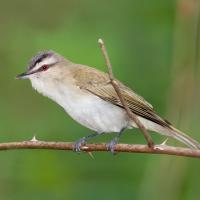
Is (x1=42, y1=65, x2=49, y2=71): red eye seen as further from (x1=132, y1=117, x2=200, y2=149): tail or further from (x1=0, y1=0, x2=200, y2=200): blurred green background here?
(x1=0, y1=0, x2=200, y2=200): blurred green background

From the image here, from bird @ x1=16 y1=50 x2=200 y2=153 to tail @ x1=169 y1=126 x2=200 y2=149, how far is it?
163 mm

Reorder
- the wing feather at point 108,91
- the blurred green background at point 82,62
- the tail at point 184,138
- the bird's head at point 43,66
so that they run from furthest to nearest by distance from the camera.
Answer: the blurred green background at point 82,62 < the bird's head at point 43,66 < the wing feather at point 108,91 < the tail at point 184,138

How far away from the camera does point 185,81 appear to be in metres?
5.62

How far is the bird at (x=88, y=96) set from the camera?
6.64 m

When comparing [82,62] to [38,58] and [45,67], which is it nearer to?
[45,67]

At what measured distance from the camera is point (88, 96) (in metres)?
6.79

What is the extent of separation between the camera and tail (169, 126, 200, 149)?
6.04 meters

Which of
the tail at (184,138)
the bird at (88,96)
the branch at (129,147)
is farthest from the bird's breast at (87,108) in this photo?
the branch at (129,147)

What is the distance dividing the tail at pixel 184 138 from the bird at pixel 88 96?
0.53 feet

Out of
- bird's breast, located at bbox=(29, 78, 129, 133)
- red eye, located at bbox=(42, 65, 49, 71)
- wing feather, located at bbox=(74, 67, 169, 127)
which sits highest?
red eye, located at bbox=(42, 65, 49, 71)

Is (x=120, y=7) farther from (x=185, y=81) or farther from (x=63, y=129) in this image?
(x=185, y=81)

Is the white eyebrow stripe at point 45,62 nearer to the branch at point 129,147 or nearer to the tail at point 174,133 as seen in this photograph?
the tail at point 174,133

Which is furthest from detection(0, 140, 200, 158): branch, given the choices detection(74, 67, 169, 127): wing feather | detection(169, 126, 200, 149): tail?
detection(74, 67, 169, 127): wing feather

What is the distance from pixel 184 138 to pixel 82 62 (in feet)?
6.57
